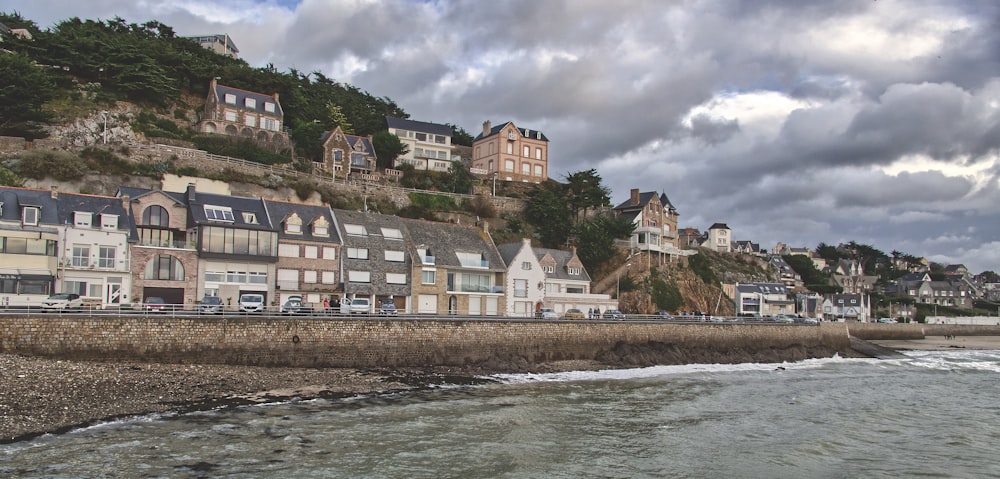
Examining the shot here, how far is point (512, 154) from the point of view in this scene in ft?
283

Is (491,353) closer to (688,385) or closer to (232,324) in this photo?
(688,385)

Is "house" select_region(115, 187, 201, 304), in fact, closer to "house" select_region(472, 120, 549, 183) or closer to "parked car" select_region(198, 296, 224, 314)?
"parked car" select_region(198, 296, 224, 314)

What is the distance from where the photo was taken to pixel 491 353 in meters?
38.9

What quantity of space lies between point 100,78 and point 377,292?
40.4 m

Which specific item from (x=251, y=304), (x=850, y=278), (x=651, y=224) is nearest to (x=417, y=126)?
(x=651, y=224)

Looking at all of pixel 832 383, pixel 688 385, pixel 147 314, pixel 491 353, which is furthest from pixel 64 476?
pixel 832 383

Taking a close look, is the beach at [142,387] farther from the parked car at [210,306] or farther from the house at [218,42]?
the house at [218,42]

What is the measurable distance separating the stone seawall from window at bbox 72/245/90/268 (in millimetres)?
11034

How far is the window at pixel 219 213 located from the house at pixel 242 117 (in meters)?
28.0

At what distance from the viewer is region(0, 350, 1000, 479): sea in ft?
59.7

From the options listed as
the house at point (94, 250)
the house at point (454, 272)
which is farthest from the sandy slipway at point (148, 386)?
the house at point (454, 272)

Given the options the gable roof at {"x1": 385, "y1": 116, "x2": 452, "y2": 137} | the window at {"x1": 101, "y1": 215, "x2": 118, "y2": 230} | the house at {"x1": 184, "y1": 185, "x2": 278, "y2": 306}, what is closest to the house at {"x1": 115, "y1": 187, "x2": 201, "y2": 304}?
the house at {"x1": 184, "y1": 185, "x2": 278, "y2": 306}

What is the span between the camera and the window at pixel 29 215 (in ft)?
120

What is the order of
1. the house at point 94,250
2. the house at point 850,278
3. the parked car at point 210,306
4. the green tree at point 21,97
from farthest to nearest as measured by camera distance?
the house at point 850,278 → the green tree at point 21,97 → the house at point 94,250 → the parked car at point 210,306
